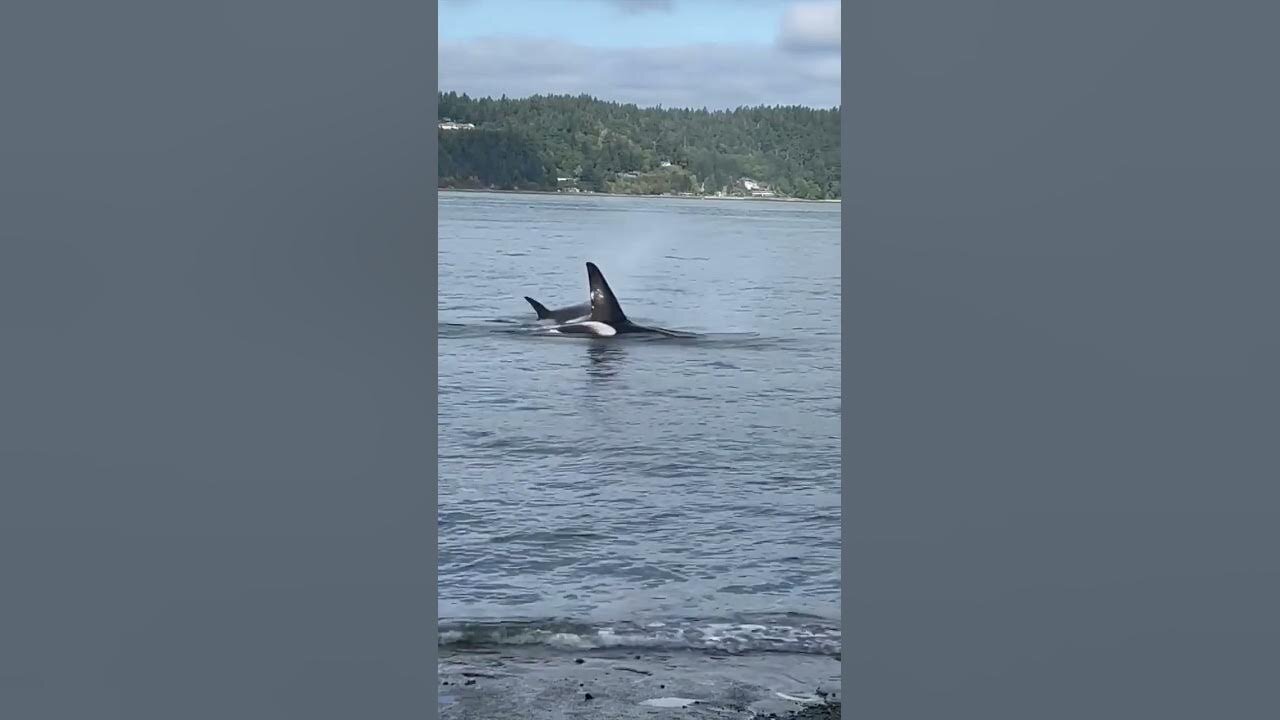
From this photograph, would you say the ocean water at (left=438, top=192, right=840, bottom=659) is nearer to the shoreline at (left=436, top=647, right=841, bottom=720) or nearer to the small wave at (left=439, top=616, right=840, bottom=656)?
the small wave at (left=439, top=616, right=840, bottom=656)

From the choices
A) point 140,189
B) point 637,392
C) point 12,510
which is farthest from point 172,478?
point 637,392

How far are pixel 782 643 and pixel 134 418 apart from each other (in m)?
3.67

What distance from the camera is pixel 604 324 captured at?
12.6m

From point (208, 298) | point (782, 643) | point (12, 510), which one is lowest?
point (782, 643)

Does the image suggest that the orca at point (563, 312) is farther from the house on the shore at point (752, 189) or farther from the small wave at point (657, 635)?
the small wave at point (657, 635)

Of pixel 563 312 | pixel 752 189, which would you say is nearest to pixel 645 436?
pixel 563 312

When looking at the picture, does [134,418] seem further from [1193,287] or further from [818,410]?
[818,410]

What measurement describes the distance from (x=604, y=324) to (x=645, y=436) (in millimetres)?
2841

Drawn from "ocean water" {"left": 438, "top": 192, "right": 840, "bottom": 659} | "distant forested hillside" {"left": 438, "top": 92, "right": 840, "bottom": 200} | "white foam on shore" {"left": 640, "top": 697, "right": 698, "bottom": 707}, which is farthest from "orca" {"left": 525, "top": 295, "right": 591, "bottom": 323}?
"white foam on shore" {"left": 640, "top": 697, "right": 698, "bottom": 707}

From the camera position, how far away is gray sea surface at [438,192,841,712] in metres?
6.18

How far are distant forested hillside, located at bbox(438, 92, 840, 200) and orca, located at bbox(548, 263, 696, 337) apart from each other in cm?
373

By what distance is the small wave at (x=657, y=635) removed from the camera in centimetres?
506

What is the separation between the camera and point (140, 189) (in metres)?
1.92

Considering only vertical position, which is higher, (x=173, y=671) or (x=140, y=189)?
(x=140, y=189)
